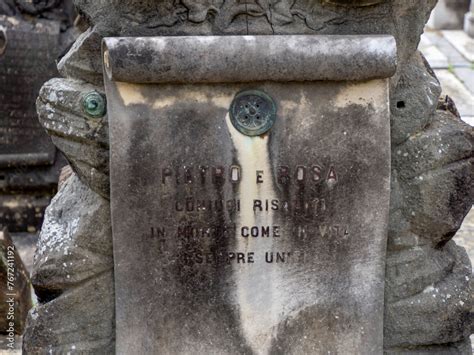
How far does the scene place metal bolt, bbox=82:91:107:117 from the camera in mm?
2537

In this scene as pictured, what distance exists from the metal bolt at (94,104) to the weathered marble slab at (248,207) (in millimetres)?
82

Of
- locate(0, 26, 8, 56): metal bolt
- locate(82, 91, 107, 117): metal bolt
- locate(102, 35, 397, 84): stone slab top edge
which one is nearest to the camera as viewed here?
locate(102, 35, 397, 84): stone slab top edge

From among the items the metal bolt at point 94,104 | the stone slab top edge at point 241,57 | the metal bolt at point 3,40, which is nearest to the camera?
the stone slab top edge at point 241,57

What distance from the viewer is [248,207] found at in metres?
2.55

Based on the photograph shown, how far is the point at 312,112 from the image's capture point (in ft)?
Answer: 8.19

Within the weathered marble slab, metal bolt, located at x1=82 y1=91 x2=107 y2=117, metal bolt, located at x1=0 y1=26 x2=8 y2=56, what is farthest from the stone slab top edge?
metal bolt, located at x1=0 y1=26 x2=8 y2=56

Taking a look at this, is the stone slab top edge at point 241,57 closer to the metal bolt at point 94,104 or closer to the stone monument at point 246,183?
the stone monument at point 246,183

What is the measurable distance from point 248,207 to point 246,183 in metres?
0.07

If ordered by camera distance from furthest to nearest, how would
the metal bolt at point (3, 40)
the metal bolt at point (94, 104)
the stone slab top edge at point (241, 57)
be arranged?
the metal bolt at point (3, 40) → the metal bolt at point (94, 104) → the stone slab top edge at point (241, 57)

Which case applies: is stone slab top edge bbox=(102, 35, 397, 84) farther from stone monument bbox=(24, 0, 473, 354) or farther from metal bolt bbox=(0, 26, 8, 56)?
metal bolt bbox=(0, 26, 8, 56)

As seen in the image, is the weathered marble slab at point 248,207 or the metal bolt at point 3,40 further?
the metal bolt at point 3,40

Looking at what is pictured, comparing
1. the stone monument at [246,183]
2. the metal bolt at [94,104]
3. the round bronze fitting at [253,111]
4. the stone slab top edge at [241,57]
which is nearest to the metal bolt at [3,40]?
the stone monument at [246,183]

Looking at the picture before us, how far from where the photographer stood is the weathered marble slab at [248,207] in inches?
97.3

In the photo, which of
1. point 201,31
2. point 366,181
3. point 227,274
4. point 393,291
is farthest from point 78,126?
point 393,291
